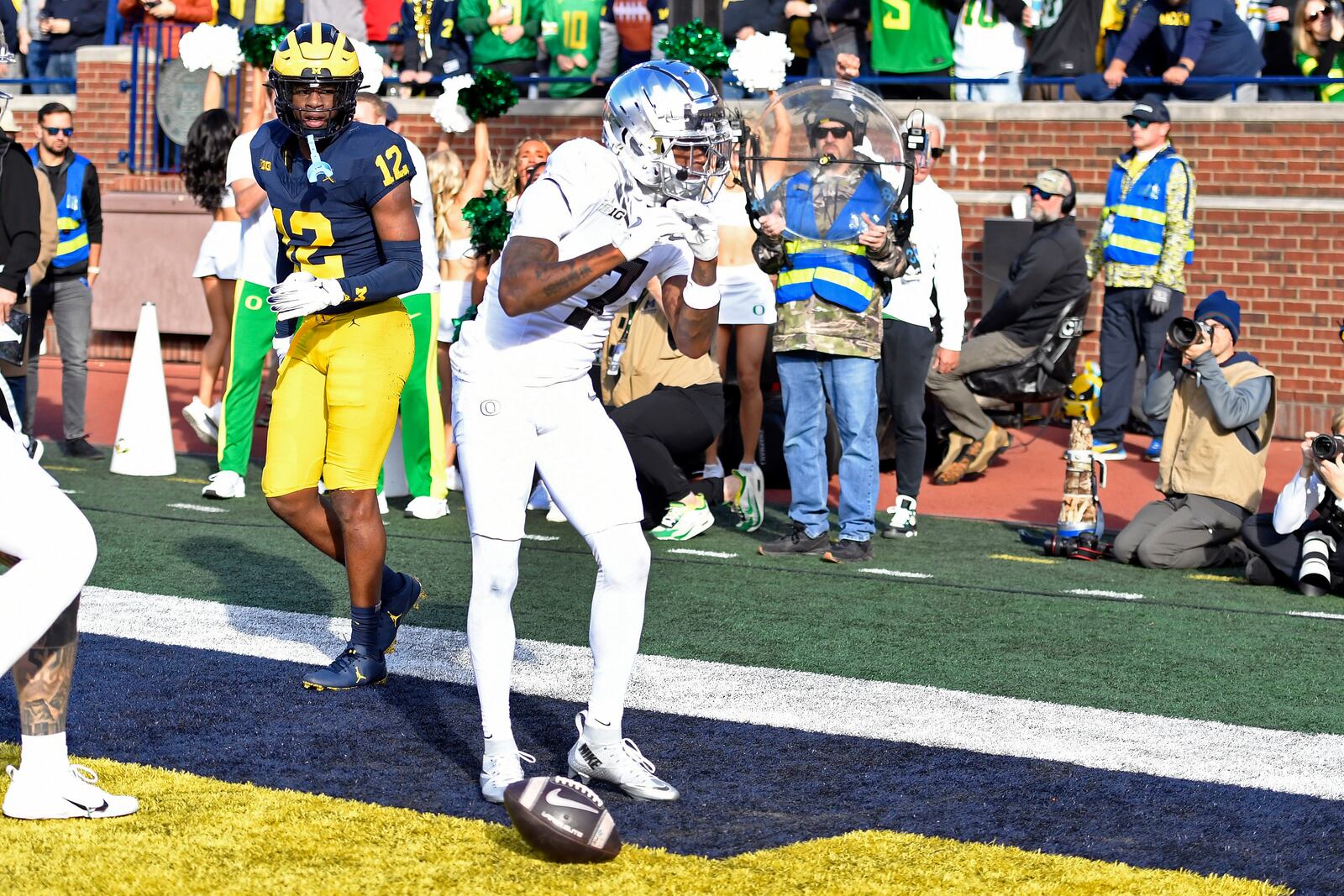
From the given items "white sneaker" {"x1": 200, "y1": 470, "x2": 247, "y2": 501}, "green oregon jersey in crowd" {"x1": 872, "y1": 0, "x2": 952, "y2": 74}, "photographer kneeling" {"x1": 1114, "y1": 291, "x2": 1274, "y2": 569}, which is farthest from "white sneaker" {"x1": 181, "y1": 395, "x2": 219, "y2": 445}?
"green oregon jersey in crowd" {"x1": 872, "y1": 0, "x2": 952, "y2": 74}

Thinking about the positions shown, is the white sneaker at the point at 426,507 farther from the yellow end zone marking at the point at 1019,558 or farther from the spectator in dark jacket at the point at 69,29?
the spectator in dark jacket at the point at 69,29

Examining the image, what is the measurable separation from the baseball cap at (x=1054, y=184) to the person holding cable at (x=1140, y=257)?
1.56ft

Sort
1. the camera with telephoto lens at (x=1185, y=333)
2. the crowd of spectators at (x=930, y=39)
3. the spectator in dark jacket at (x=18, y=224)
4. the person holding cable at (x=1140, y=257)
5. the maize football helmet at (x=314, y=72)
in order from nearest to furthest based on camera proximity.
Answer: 1. the maize football helmet at (x=314, y=72)
2. the camera with telephoto lens at (x=1185, y=333)
3. the spectator in dark jacket at (x=18, y=224)
4. the person holding cable at (x=1140, y=257)
5. the crowd of spectators at (x=930, y=39)

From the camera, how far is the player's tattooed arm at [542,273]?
447cm

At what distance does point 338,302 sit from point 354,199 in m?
0.43

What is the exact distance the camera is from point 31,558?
4.20m

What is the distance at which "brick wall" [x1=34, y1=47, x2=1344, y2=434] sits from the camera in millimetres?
12898

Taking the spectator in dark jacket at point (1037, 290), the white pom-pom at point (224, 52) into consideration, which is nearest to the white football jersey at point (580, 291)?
the spectator in dark jacket at point (1037, 290)

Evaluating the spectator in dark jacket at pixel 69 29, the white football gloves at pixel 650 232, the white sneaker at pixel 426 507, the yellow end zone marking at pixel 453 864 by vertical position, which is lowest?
the white sneaker at pixel 426 507

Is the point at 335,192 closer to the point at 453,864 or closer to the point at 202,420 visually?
the point at 453,864

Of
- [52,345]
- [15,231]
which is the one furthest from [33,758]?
[52,345]

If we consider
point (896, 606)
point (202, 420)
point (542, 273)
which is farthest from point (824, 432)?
point (202, 420)

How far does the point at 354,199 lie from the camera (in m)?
5.96

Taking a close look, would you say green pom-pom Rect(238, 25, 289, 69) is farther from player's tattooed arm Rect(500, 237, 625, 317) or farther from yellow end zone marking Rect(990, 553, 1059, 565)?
player's tattooed arm Rect(500, 237, 625, 317)
